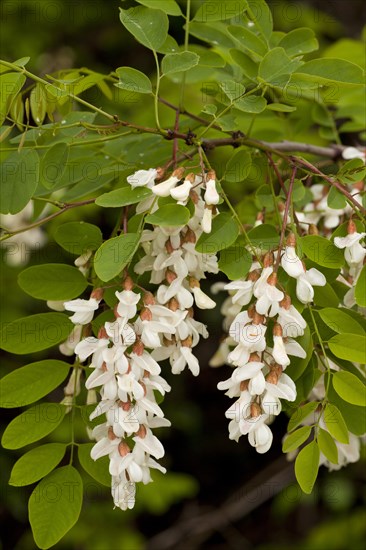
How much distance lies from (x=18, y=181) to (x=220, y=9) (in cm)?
50

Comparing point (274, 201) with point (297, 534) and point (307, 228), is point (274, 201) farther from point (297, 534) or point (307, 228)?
point (297, 534)

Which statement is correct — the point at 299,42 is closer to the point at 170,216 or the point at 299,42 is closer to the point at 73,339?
the point at 170,216

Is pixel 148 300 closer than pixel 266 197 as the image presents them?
Yes

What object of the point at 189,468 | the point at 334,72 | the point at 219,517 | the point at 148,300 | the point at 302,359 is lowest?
the point at 189,468

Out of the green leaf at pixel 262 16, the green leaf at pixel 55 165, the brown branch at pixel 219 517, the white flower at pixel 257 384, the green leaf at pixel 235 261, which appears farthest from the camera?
the brown branch at pixel 219 517

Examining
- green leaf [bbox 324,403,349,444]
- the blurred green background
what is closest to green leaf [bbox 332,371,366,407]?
green leaf [bbox 324,403,349,444]

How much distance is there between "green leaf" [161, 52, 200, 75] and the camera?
119 centimetres

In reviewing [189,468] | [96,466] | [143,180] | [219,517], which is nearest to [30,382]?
[96,466]

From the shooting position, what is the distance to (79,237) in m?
1.28

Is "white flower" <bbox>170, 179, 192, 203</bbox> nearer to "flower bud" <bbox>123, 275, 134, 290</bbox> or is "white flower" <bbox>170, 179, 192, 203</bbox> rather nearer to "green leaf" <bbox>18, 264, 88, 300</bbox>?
"flower bud" <bbox>123, 275, 134, 290</bbox>

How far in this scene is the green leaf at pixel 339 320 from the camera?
118 cm

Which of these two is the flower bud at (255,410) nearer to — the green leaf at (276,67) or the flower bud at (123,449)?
the flower bud at (123,449)

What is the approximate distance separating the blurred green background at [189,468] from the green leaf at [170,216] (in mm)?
2052

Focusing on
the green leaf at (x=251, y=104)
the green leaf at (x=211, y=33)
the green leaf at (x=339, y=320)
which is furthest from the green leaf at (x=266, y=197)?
→ the green leaf at (x=211, y=33)
